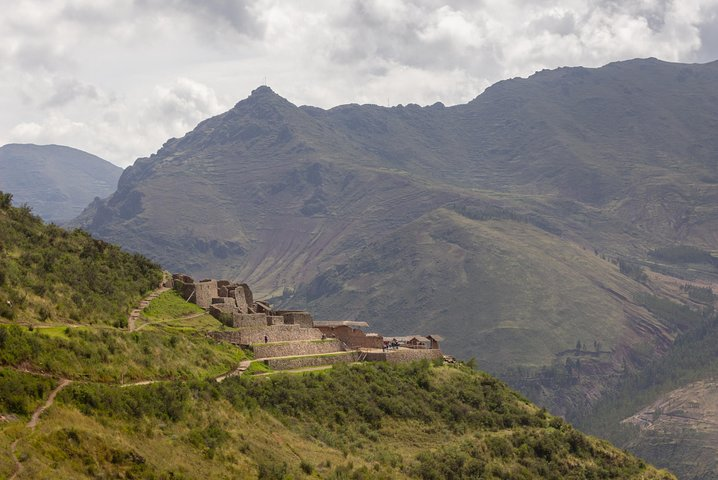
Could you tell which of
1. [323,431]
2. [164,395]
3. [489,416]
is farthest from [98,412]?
[489,416]

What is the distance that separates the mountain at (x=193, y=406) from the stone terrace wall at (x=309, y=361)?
1.96 meters

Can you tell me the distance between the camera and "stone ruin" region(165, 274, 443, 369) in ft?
224

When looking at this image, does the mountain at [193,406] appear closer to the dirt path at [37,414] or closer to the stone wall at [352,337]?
the dirt path at [37,414]

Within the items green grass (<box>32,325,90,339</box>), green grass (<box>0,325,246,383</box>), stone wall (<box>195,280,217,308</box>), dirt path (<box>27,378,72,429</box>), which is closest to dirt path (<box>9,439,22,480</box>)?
dirt path (<box>27,378,72,429</box>)

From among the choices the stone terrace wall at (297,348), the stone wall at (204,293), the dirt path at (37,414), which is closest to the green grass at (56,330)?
the dirt path at (37,414)

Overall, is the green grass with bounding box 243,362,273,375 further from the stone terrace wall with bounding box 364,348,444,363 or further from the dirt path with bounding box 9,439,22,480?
the dirt path with bounding box 9,439,22,480

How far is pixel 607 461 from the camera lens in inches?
2837

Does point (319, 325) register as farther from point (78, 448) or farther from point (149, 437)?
point (78, 448)

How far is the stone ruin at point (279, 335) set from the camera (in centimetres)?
6838

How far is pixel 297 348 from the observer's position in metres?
72.2

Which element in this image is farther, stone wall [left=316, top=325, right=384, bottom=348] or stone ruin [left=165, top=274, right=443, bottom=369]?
stone wall [left=316, top=325, right=384, bottom=348]

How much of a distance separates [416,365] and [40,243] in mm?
33043

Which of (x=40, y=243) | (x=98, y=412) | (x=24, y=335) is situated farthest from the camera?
(x=40, y=243)

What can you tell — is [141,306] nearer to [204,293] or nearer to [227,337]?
[227,337]
